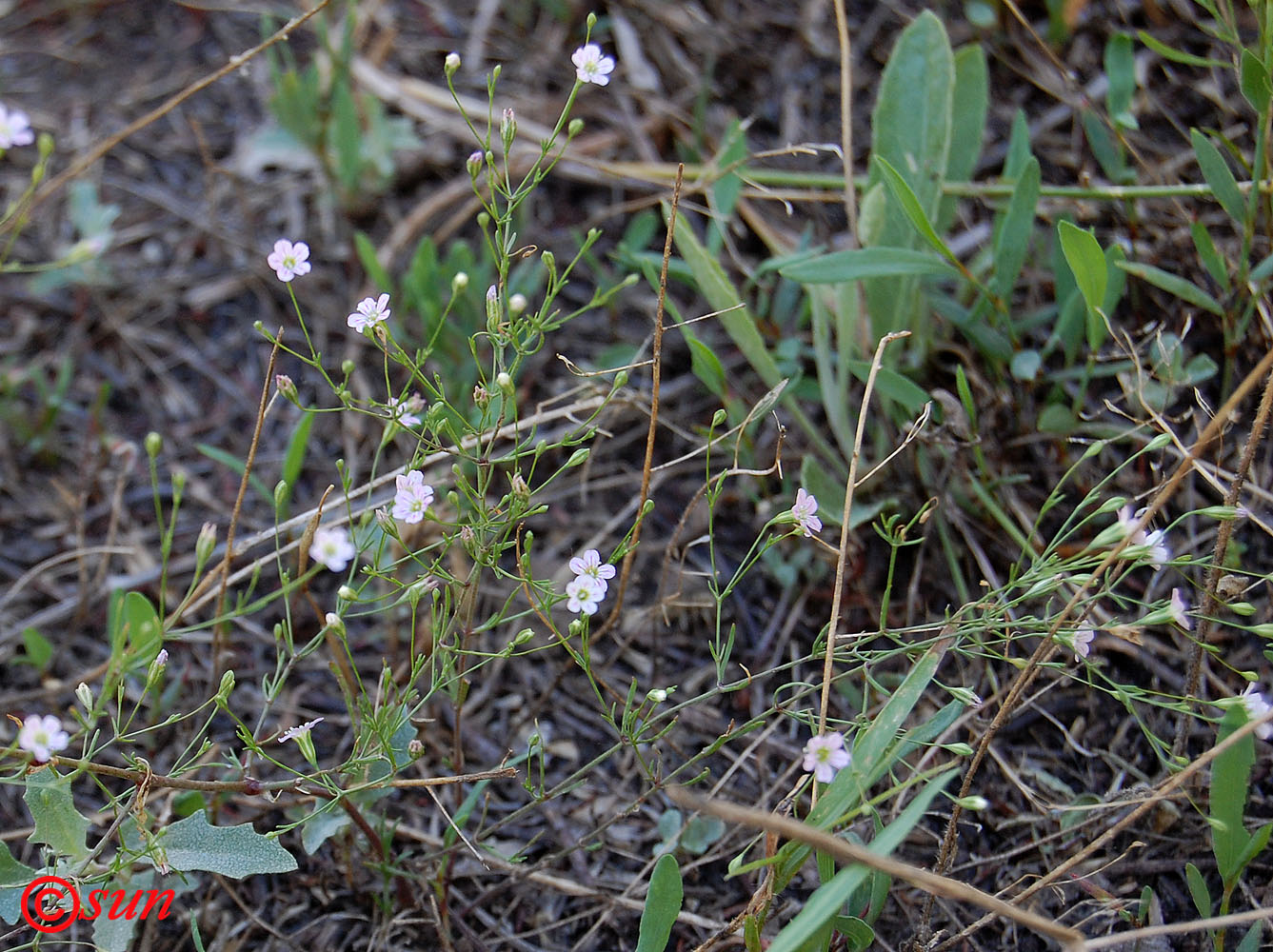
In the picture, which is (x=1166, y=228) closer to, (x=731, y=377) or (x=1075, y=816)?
(x=731, y=377)

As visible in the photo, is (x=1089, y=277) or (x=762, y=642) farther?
(x=762, y=642)

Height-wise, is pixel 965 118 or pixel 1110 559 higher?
pixel 965 118

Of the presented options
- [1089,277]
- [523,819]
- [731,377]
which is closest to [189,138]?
[731,377]

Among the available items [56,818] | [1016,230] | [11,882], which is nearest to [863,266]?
[1016,230]

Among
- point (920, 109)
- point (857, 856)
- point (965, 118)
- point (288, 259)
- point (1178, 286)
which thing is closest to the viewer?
point (857, 856)

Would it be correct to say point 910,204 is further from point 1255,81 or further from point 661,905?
point 661,905

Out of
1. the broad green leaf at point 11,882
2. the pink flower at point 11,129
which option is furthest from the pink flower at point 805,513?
the pink flower at point 11,129
